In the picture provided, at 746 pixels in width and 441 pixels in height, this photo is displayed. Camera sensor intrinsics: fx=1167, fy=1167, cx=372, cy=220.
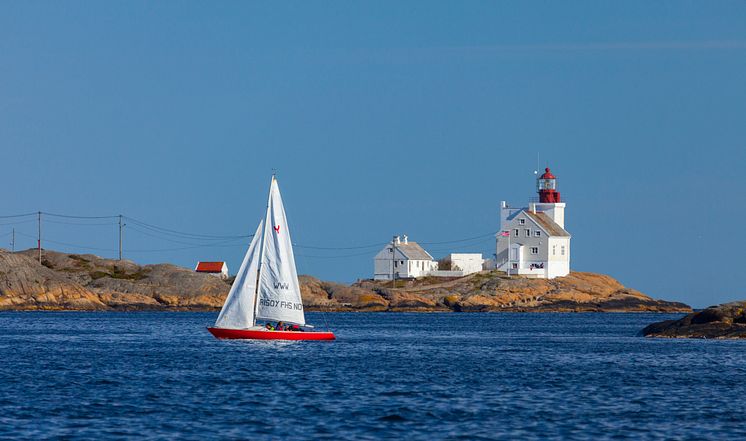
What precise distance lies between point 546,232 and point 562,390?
10692 centimetres

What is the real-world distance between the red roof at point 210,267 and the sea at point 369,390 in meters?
83.9

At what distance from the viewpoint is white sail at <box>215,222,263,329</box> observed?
61906 mm

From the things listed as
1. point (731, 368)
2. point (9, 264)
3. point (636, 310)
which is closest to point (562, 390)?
point (731, 368)

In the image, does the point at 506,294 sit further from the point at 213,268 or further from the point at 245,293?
the point at 245,293

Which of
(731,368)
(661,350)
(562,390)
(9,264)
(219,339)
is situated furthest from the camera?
(9,264)

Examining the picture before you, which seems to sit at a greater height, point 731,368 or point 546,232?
point 546,232

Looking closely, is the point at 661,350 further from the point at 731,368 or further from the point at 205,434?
the point at 205,434

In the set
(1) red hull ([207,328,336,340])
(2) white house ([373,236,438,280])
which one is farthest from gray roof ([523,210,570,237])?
(1) red hull ([207,328,336,340])

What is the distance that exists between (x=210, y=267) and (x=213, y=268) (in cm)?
59

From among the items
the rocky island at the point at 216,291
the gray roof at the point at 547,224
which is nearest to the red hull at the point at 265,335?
the rocky island at the point at 216,291

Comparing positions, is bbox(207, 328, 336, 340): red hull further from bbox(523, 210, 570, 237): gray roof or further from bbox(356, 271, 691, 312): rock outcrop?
bbox(523, 210, 570, 237): gray roof

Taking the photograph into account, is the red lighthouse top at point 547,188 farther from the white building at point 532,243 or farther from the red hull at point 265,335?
the red hull at point 265,335

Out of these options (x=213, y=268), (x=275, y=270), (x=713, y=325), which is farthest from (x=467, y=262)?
(x=275, y=270)

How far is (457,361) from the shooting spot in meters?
53.8
